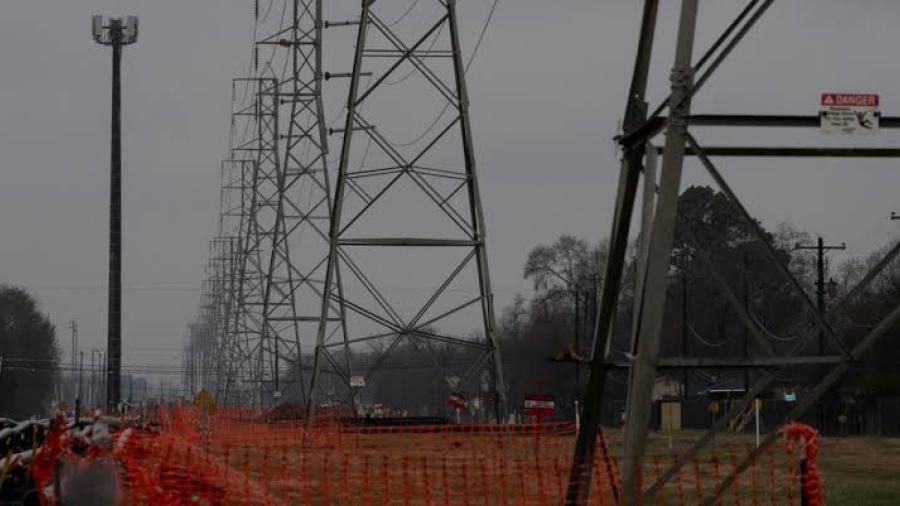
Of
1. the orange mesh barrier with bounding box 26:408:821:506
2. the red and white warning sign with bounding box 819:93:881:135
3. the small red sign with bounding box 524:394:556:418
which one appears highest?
the red and white warning sign with bounding box 819:93:881:135

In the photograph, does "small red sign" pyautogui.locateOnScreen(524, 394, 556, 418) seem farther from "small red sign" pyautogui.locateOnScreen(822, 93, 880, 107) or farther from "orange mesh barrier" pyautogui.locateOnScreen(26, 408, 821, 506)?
"small red sign" pyautogui.locateOnScreen(822, 93, 880, 107)

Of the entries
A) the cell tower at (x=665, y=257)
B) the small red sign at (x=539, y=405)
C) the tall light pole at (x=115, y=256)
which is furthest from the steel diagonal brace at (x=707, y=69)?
the tall light pole at (x=115, y=256)

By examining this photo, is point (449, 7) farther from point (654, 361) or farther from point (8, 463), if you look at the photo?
point (654, 361)

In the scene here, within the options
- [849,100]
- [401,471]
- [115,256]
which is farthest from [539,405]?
[849,100]

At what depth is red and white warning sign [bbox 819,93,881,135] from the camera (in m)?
13.1

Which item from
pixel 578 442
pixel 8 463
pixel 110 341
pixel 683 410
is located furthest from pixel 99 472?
pixel 683 410

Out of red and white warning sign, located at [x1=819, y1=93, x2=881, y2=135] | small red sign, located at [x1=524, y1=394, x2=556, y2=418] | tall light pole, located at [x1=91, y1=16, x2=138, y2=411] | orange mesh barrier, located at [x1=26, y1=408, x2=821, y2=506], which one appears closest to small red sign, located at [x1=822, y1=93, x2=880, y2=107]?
red and white warning sign, located at [x1=819, y1=93, x2=881, y2=135]

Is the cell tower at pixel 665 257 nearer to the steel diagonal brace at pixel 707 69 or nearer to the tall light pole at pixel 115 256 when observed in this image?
the steel diagonal brace at pixel 707 69

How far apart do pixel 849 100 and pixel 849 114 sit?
0.12m

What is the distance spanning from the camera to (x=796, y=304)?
2495 inches

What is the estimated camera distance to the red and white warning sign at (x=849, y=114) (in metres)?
13.1

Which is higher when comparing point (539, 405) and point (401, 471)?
point (539, 405)

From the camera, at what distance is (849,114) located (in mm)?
13141

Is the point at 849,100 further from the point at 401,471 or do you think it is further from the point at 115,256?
the point at 115,256
